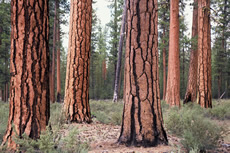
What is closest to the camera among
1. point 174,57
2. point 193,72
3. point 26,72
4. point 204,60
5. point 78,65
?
point 26,72

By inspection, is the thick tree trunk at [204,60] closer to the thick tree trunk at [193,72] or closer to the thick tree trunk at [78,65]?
the thick tree trunk at [193,72]

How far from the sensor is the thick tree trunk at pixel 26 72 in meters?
2.95

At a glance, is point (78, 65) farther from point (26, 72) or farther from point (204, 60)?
point (204, 60)

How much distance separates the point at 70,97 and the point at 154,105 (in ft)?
9.58

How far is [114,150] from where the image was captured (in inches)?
136

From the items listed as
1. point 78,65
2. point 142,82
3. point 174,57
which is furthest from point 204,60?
point 142,82

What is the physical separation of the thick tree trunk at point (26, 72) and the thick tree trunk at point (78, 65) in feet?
8.90

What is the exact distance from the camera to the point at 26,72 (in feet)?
9.77

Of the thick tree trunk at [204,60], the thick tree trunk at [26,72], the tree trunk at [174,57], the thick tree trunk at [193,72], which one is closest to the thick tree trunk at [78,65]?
the thick tree trunk at [26,72]

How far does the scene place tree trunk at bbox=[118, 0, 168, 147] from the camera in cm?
359

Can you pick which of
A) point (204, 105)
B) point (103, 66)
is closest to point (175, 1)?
point (204, 105)

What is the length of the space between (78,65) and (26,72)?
288 centimetres

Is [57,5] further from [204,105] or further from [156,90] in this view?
[156,90]

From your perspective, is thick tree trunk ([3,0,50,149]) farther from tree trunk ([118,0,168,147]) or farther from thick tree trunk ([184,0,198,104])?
thick tree trunk ([184,0,198,104])
